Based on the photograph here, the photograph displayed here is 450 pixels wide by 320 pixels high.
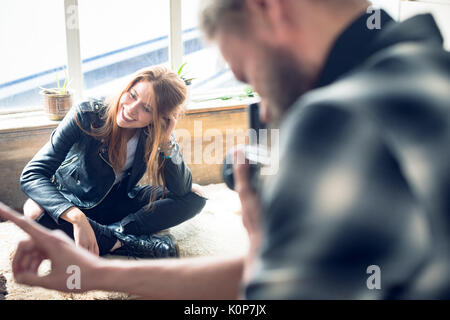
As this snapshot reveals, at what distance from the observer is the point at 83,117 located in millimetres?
2023

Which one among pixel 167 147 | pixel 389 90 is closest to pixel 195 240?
pixel 167 147

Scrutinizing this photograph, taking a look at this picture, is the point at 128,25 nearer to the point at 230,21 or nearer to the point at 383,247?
the point at 230,21

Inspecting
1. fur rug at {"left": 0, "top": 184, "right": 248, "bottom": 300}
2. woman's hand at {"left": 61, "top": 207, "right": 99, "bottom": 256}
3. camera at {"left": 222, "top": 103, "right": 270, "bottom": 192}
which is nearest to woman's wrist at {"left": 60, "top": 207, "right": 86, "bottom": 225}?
woman's hand at {"left": 61, "top": 207, "right": 99, "bottom": 256}

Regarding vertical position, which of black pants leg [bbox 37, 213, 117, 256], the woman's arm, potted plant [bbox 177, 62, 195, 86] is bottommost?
black pants leg [bbox 37, 213, 117, 256]

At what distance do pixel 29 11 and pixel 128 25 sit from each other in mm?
652

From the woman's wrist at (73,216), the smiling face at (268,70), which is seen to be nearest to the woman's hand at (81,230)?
the woman's wrist at (73,216)

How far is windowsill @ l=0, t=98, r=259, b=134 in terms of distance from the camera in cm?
252

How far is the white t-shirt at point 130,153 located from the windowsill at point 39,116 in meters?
0.64

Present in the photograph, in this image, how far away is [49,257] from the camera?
0.64m

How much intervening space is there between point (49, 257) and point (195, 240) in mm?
1692

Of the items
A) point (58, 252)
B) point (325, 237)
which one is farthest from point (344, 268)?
point (58, 252)

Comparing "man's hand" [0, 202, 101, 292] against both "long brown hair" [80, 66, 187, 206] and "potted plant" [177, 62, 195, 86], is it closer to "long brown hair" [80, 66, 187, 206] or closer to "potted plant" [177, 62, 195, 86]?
"long brown hair" [80, 66, 187, 206]

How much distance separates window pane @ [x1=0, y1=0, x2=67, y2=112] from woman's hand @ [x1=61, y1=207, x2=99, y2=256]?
1.18 meters

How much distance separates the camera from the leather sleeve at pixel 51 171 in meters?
1.89
